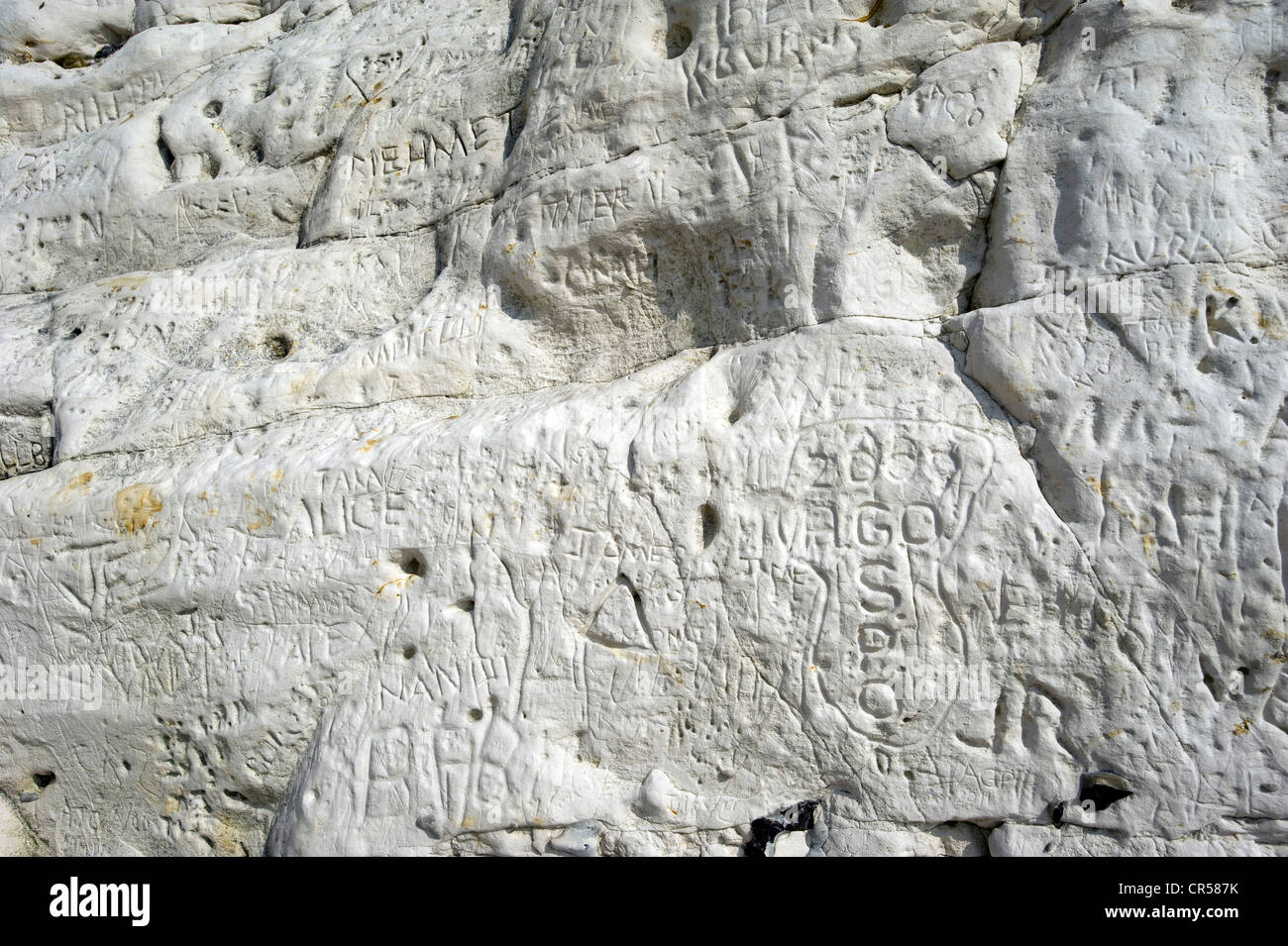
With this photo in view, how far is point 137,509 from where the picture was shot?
11.5 feet

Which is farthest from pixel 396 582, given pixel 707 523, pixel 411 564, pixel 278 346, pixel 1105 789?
pixel 1105 789

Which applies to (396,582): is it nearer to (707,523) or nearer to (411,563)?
(411,563)

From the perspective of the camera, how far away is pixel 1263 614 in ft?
8.08

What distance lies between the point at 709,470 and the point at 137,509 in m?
1.99

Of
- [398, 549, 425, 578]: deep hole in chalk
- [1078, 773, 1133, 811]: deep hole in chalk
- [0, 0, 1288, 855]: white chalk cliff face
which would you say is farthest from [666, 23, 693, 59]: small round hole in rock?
[1078, 773, 1133, 811]: deep hole in chalk

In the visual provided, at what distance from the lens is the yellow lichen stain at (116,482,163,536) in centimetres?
348

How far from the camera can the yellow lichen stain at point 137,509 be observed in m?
3.48

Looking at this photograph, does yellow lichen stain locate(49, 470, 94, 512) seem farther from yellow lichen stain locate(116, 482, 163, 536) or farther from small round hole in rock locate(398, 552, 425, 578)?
small round hole in rock locate(398, 552, 425, 578)

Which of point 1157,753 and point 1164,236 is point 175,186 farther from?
point 1157,753

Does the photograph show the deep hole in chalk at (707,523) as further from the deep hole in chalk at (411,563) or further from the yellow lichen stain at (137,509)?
the yellow lichen stain at (137,509)

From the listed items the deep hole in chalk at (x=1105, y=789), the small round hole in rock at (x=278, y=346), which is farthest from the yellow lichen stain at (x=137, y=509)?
the deep hole in chalk at (x=1105, y=789)

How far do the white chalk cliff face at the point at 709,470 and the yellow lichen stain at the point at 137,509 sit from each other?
0.5 inches

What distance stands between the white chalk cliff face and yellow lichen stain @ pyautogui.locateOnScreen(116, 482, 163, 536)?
0.04ft
